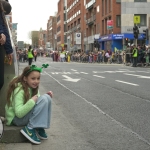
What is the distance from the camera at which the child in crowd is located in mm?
4738

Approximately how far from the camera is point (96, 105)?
8711 millimetres

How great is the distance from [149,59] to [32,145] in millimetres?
27741

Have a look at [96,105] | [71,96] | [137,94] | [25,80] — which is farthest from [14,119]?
[137,94]

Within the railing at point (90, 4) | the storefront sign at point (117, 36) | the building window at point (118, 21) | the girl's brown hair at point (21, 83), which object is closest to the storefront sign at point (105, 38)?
the storefront sign at point (117, 36)

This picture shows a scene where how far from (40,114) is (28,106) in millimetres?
216

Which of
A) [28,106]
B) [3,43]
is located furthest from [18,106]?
[3,43]

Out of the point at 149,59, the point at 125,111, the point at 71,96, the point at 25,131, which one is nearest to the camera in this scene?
the point at 25,131

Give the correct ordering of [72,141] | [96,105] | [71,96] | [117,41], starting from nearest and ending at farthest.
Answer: [72,141] → [96,105] → [71,96] → [117,41]

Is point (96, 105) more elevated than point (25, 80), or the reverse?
point (25, 80)

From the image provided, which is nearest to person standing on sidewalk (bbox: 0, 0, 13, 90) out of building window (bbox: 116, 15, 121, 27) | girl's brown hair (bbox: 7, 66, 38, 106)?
girl's brown hair (bbox: 7, 66, 38, 106)

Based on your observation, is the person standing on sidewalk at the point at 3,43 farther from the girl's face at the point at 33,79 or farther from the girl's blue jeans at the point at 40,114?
the girl's blue jeans at the point at 40,114

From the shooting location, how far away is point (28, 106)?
183 inches

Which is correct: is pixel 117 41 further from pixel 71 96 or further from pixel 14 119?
pixel 14 119

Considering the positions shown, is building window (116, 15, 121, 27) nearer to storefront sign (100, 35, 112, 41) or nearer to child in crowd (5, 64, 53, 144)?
storefront sign (100, 35, 112, 41)
